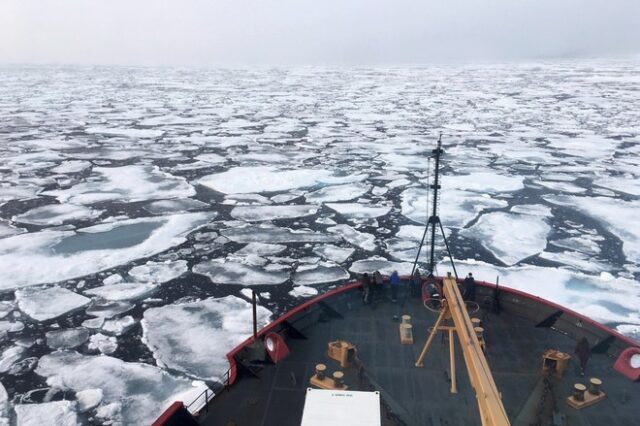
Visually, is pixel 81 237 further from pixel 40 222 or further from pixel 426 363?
pixel 426 363

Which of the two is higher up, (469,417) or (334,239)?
(469,417)

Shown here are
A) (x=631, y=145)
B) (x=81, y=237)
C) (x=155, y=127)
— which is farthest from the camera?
(x=155, y=127)

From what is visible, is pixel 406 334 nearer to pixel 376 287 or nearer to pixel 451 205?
pixel 376 287

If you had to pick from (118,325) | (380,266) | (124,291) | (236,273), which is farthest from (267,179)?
(118,325)

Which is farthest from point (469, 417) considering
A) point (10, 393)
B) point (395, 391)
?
point (10, 393)

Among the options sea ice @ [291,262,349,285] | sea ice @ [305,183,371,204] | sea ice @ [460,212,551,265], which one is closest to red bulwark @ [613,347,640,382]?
sea ice @ [291,262,349,285]

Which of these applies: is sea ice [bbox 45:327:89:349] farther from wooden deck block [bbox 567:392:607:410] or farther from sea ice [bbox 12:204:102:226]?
wooden deck block [bbox 567:392:607:410]
